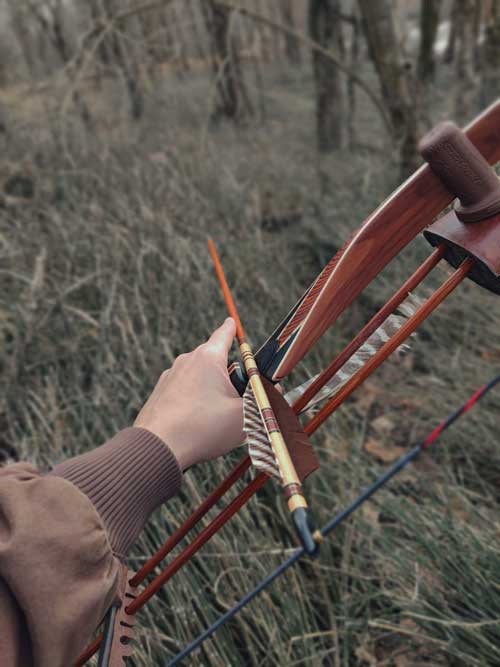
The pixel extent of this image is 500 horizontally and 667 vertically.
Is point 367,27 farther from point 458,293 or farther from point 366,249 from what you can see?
point 366,249

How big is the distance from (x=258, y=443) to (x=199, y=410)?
0.56 ft

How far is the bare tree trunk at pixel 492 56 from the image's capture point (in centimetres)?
315

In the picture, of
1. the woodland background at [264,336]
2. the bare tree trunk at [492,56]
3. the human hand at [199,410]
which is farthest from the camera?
the bare tree trunk at [492,56]

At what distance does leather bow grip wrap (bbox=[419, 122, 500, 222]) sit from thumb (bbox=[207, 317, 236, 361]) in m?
0.32

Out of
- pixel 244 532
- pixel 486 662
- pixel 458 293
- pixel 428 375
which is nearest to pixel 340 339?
pixel 428 375

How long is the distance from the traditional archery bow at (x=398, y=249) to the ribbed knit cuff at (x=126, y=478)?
62 millimetres

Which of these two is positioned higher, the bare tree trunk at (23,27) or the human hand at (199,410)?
the bare tree trunk at (23,27)

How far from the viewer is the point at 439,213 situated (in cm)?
66

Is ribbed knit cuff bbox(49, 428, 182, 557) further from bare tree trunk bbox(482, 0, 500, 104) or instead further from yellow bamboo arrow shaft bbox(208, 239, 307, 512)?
bare tree trunk bbox(482, 0, 500, 104)

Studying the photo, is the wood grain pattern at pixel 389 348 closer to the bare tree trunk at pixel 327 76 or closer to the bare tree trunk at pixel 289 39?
the bare tree trunk at pixel 327 76

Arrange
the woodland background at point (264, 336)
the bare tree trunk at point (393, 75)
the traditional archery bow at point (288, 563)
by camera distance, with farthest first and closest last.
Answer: the bare tree trunk at point (393, 75) < the woodland background at point (264, 336) < the traditional archery bow at point (288, 563)

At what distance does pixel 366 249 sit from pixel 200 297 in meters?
1.62

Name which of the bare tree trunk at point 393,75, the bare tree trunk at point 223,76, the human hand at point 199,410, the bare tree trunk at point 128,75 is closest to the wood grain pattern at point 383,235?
the human hand at point 199,410

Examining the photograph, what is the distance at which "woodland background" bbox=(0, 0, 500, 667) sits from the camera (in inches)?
48.8
